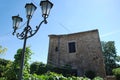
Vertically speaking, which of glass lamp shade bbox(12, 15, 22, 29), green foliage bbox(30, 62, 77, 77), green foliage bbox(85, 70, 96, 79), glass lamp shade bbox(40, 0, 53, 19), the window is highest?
the window

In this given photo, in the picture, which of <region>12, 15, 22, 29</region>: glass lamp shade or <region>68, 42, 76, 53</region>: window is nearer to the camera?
<region>12, 15, 22, 29</region>: glass lamp shade

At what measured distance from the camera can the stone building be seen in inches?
695

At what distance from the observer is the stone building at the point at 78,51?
695 inches

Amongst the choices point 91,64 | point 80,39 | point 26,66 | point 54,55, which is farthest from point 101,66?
point 26,66

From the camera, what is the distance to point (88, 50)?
18312mm

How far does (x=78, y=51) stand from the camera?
1867 centimetres

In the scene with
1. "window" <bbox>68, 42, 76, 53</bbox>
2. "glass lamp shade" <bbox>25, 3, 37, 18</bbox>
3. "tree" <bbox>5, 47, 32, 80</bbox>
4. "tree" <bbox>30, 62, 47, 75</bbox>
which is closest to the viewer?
"glass lamp shade" <bbox>25, 3, 37, 18</bbox>

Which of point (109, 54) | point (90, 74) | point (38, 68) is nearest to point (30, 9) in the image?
point (38, 68)

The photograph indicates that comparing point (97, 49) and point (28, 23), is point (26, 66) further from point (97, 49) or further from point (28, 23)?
point (97, 49)

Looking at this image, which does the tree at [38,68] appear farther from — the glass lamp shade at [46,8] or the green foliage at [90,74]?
the glass lamp shade at [46,8]

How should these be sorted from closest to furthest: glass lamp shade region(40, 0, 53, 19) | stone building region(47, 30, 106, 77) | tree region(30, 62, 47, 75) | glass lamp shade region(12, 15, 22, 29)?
glass lamp shade region(40, 0, 53, 19) < glass lamp shade region(12, 15, 22, 29) < tree region(30, 62, 47, 75) < stone building region(47, 30, 106, 77)

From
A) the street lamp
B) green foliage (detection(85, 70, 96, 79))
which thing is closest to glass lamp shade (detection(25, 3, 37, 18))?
the street lamp

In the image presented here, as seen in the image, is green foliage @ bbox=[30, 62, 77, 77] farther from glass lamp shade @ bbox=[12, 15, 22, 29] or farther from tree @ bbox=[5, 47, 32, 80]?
glass lamp shade @ bbox=[12, 15, 22, 29]

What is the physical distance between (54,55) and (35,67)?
4.33 meters
